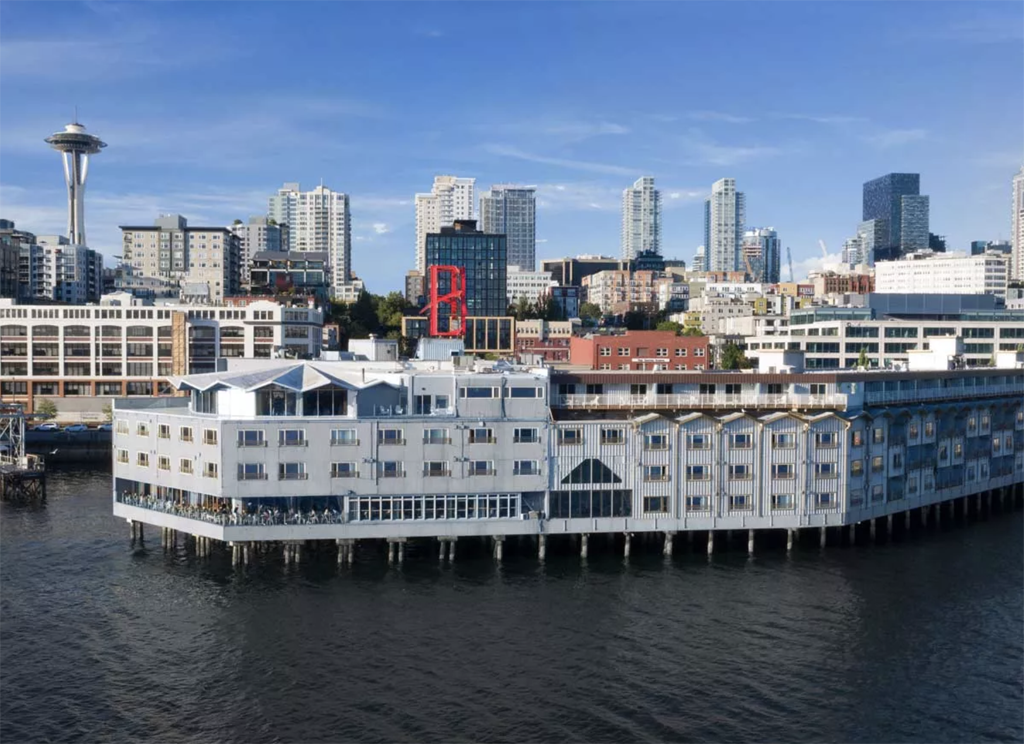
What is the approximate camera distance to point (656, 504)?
77.1 meters

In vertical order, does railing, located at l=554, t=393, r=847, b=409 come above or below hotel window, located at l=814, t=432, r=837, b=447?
above

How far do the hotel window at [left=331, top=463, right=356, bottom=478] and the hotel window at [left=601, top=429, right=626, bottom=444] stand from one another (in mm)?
18728

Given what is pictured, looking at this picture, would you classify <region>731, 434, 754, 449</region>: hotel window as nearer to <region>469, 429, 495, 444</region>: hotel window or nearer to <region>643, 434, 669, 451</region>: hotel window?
<region>643, 434, 669, 451</region>: hotel window

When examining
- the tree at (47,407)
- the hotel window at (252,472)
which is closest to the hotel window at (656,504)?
the hotel window at (252,472)

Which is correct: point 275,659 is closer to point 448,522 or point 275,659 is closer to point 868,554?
point 448,522

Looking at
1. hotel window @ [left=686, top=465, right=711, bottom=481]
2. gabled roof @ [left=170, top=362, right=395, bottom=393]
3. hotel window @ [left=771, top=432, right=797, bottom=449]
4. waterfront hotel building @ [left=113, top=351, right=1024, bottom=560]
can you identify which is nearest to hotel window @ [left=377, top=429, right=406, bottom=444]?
waterfront hotel building @ [left=113, top=351, right=1024, bottom=560]

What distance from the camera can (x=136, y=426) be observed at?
81062mm

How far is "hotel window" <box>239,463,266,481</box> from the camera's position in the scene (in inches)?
2854

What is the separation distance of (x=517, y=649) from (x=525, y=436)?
67.0 ft

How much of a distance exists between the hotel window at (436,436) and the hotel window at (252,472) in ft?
38.8

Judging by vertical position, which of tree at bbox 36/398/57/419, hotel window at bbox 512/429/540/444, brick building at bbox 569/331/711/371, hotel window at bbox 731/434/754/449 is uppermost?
brick building at bbox 569/331/711/371

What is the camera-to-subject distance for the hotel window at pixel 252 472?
7250 centimetres

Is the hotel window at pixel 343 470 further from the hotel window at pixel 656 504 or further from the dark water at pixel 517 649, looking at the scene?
the hotel window at pixel 656 504

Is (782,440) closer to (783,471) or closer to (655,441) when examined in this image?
(783,471)
